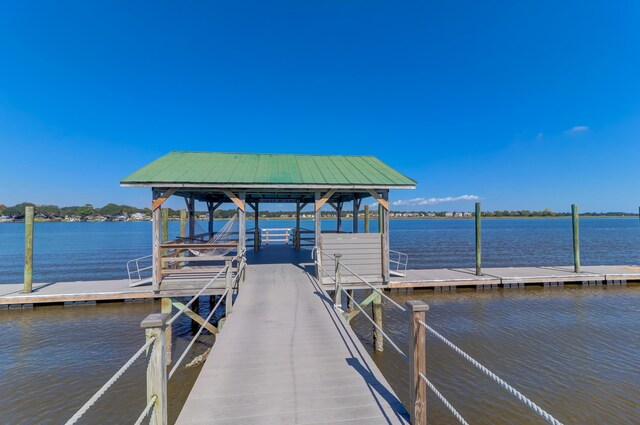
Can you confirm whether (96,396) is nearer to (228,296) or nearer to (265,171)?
(228,296)

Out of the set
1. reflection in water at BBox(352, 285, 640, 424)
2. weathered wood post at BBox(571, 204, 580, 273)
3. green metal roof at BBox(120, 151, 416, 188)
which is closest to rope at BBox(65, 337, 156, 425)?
reflection in water at BBox(352, 285, 640, 424)

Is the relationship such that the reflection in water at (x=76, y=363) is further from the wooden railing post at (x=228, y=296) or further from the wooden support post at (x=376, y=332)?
the wooden support post at (x=376, y=332)

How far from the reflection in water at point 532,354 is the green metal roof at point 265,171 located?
199 inches

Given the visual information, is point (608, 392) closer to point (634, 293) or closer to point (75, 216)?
point (634, 293)

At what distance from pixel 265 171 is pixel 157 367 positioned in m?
8.15

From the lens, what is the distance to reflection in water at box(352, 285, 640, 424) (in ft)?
19.6

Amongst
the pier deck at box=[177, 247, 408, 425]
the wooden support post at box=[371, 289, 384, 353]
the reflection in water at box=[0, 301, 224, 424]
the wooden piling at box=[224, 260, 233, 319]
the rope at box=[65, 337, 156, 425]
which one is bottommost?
the reflection in water at box=[0, 301, 224, 424]

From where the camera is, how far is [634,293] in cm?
1338

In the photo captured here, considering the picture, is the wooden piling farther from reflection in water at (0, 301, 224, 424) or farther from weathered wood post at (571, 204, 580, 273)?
weathered wood post at (571, 204, 580, 273)

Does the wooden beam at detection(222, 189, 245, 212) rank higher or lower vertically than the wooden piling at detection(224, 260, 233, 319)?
higher

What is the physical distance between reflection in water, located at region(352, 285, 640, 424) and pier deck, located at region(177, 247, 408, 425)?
2738 millimetres

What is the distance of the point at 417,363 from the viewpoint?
10.2ft

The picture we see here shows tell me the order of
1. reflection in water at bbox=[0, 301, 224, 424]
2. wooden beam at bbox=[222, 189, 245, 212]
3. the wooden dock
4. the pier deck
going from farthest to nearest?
the wooden dock, wooden beam at bbox=[222, 189, 245, 212], reflection in water at bbox=[0, 301, 224, 424], the pier deck

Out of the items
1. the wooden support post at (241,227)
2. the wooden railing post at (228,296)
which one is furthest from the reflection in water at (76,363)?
the wooden support post at (241,227)
